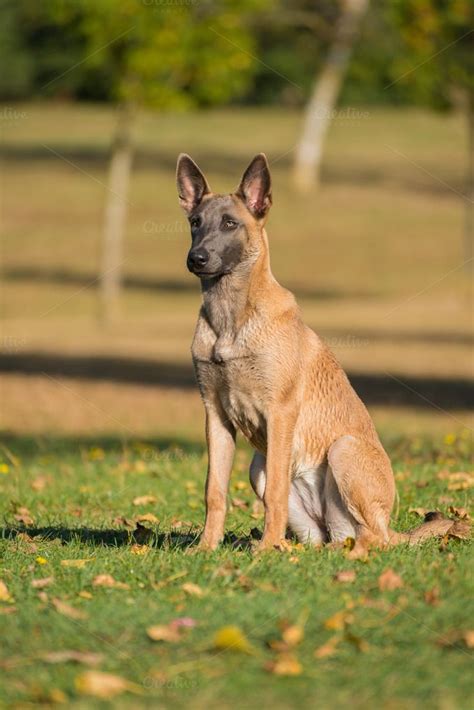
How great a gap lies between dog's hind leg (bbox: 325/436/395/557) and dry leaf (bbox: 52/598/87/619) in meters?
1.69

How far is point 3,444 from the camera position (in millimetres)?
12898

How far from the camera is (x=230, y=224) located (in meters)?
6.52

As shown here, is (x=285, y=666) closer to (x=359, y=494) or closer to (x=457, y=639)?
(x=457, y=639)

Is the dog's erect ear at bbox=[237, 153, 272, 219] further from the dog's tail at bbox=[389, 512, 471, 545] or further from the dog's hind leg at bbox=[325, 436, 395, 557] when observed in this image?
the dog's tail at bbox=[389, 512, 471, 545]

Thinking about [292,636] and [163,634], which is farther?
[163,634]

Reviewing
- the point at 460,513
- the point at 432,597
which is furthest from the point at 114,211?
the point at 432,597

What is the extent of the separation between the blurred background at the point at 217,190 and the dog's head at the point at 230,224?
5.53 m

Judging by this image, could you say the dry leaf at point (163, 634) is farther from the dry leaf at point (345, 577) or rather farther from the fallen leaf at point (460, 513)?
the fallen leaf at point (460, 513)

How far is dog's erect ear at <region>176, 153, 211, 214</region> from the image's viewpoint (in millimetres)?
6781

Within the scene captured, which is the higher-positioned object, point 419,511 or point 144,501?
point 419,511

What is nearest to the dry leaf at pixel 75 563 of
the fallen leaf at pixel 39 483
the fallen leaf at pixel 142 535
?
the fallen leaf at pixel 142 535

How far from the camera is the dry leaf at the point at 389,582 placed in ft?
17.0

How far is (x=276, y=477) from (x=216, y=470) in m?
0.38

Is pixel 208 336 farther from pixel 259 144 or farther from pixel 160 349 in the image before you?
pixel 259 144
